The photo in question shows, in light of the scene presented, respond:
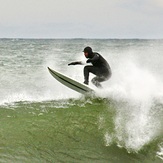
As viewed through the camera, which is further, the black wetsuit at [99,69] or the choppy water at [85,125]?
the black wetsuit at [99,69]

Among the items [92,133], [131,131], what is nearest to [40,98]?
[92,133]

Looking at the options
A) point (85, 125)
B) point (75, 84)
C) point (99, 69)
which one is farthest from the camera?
point (75, 84)

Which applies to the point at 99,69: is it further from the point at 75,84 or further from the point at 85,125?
the point at 85,125

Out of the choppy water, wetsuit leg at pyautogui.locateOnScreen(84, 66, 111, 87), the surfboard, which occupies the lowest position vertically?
the choppy water

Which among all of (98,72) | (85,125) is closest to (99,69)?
(98,72)

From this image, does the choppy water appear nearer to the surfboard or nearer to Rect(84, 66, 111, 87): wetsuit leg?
the surfboard

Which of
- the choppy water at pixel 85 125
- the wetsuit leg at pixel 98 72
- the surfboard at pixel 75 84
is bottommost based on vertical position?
the choppy water at pixel 85 125

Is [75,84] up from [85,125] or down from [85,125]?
up

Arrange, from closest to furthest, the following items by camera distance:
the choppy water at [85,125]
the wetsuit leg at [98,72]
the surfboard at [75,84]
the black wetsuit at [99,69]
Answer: the choppy water at [85,125]
the black wetsuit at [99,69]
the wetsuit leg at [98,72]
the surfboard at [75,84]

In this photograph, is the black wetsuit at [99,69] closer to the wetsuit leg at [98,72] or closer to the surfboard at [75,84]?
the wetsuit leg at [98,72]

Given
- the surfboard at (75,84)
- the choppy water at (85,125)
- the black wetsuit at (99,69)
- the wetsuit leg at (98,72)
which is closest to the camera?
the choppy water at (85,125)

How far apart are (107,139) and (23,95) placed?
19.0 ft

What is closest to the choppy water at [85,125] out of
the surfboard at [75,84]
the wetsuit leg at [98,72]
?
the surfboard at [75,84]

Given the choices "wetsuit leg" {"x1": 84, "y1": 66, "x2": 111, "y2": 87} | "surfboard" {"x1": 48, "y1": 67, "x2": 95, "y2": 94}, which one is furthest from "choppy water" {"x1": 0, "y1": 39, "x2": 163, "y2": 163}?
"wetsuit leg" {"x1": 84, "y1": 66, "x2": 111, "y2": 87}
